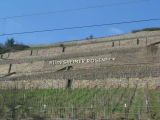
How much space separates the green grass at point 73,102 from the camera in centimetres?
2192

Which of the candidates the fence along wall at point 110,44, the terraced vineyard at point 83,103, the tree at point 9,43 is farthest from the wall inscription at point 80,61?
the tree at point 9,43

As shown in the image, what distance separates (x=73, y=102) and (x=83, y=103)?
1.16 metres

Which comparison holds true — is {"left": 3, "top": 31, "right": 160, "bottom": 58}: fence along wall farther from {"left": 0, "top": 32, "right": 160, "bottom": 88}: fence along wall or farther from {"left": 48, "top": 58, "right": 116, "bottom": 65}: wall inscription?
{"left": 48, "top": 58, "right": 116, "bottom": 65}: wall inscription

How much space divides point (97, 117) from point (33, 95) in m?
10.8

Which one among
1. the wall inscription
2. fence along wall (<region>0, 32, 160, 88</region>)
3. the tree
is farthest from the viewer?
the tree

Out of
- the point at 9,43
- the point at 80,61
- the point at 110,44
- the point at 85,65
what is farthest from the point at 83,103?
the point at 9,43

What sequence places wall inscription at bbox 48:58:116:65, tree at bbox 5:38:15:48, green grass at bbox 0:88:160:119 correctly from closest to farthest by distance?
green grass at bbox 0:88:160:119
wall inscription at bbox 48:58:116:65
tree at bbox 5:38:15:48

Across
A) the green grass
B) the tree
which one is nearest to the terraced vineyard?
the green grass

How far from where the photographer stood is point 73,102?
2731 cm

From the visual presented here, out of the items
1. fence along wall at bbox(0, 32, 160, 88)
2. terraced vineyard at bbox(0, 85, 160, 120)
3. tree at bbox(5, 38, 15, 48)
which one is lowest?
terraced vineyard at bbox(0, 85, 160, 120)

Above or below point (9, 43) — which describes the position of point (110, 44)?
below

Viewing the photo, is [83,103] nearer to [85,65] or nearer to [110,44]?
[85,65]

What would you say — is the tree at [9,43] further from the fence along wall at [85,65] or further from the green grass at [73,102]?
the green grass at [73,102]

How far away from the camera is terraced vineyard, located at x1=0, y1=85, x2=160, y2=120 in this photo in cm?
2153
